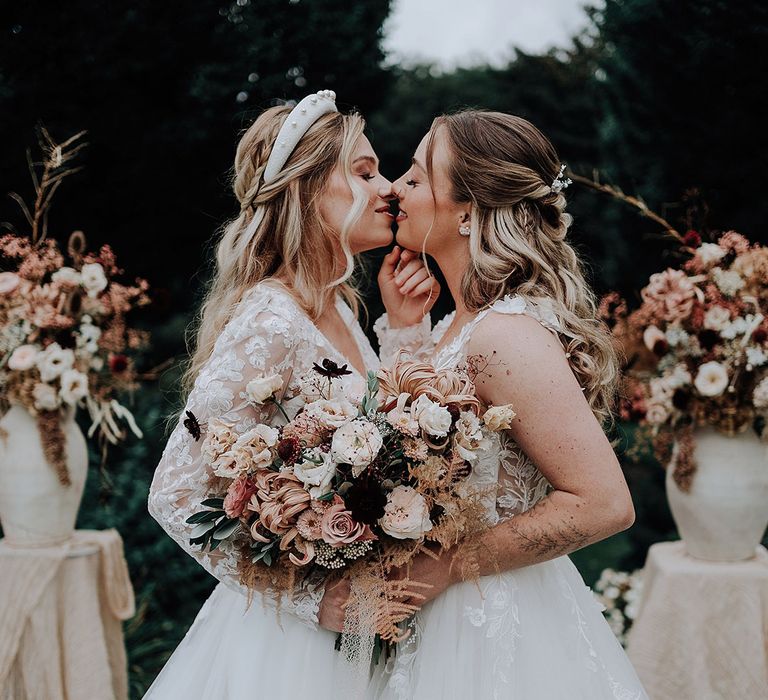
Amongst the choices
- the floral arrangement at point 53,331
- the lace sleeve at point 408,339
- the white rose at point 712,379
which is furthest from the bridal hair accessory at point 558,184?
the floral arrangement at point 53,331

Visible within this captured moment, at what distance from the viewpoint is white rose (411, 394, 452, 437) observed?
1.82 m

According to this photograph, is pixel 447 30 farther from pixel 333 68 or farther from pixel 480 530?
pixel 480 530

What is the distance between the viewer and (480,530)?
77.4 inches

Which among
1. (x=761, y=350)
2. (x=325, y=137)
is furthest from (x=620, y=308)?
(x=325, y=137)

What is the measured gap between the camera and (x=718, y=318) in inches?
139

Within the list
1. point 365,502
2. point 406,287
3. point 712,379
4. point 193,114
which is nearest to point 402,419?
point 365,502

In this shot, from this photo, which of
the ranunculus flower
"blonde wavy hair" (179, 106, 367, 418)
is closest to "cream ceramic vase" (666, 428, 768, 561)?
"blonde wavy hair" (179, 106, 367, 418)

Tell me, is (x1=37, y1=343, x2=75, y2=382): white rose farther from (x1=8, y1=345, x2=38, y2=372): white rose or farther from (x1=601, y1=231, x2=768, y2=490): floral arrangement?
(x1=601, y1=231, x2=768, y2=490): floral arrangement

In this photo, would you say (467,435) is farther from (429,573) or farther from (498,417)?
(429,573)

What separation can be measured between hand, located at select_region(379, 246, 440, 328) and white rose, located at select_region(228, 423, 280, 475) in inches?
46.3

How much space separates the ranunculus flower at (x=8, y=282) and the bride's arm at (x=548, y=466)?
2407 mm

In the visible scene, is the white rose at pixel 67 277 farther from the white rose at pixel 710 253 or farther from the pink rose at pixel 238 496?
the white rose at pixel 710 253

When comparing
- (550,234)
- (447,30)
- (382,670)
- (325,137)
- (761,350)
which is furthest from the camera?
(447,30)

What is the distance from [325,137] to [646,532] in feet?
14.5
